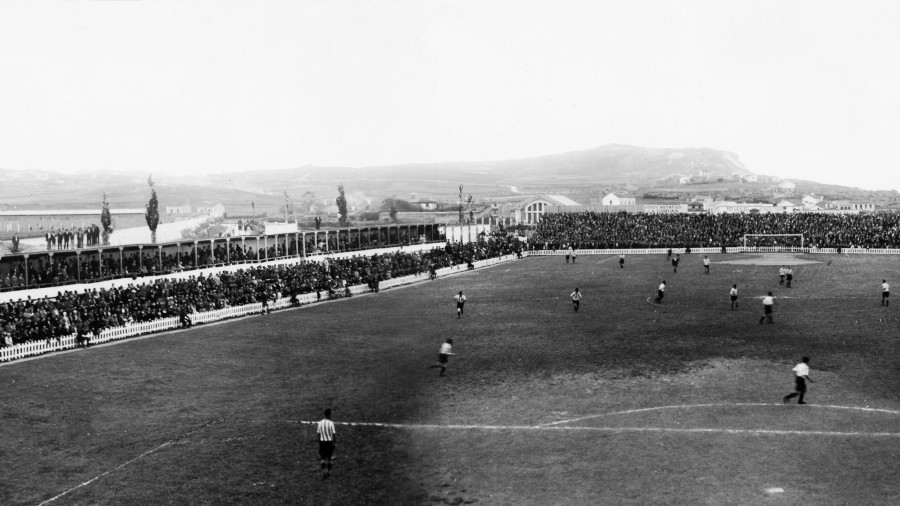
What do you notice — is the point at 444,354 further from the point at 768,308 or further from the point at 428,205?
the point at 428,205

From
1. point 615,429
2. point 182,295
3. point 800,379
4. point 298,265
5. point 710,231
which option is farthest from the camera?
point 710,231

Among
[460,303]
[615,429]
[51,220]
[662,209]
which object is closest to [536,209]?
[662,209]

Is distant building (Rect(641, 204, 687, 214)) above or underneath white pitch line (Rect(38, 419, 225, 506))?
underneath

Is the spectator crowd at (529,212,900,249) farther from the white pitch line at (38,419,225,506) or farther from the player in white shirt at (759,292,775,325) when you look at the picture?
the white pitch line at (38,419,225,506)

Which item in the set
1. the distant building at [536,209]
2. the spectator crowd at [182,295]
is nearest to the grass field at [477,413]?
the spectator crowd at [182,295]

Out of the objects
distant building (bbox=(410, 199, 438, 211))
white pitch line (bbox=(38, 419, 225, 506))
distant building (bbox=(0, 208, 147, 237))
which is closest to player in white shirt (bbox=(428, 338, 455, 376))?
white pitch line (bbox=(38, 419, 225, 506))

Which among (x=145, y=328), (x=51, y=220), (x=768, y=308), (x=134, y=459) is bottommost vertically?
(x=145, y=328)

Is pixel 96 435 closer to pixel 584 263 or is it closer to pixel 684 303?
pixel 684 303
